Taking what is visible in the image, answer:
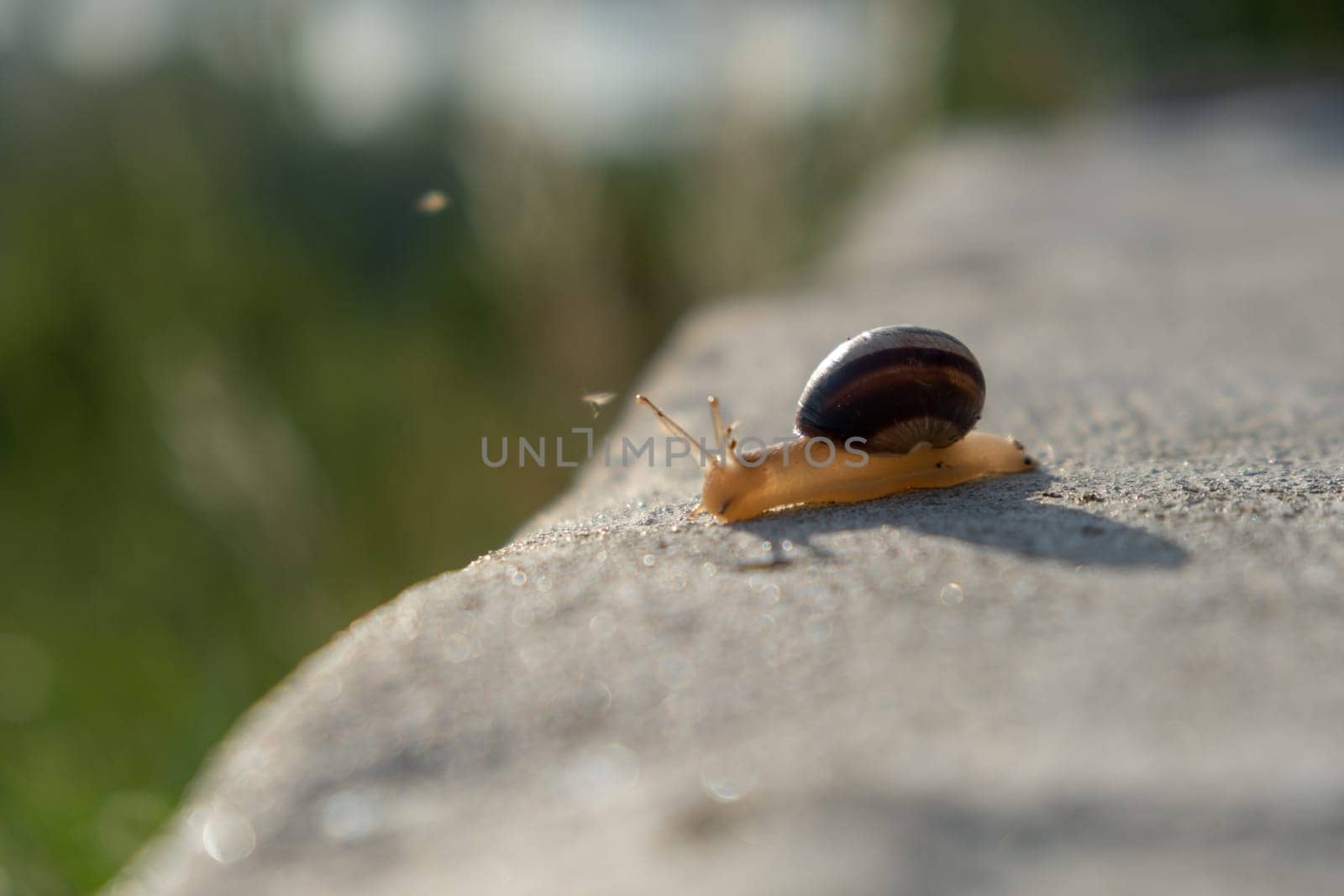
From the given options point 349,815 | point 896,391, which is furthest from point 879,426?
point 349,815

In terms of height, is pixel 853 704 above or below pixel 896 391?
below

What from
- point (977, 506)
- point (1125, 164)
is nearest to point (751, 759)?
point (977, 506)

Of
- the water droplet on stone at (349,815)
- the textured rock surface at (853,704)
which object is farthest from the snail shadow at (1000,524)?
the water droplet on stone at (349,815)

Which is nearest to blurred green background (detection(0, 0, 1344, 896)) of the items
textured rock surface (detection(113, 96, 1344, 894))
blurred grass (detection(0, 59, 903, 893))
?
blurred grass (detection(0, 59, 903, 893))

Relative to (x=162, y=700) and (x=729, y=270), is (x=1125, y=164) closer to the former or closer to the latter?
(x=729, y=270)

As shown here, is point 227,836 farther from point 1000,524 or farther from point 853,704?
point 1000,524

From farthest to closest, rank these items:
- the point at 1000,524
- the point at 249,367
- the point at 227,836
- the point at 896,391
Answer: the point at 249,367 < the point at 896,391 < the point at 1000,524 < the point at 227,836
